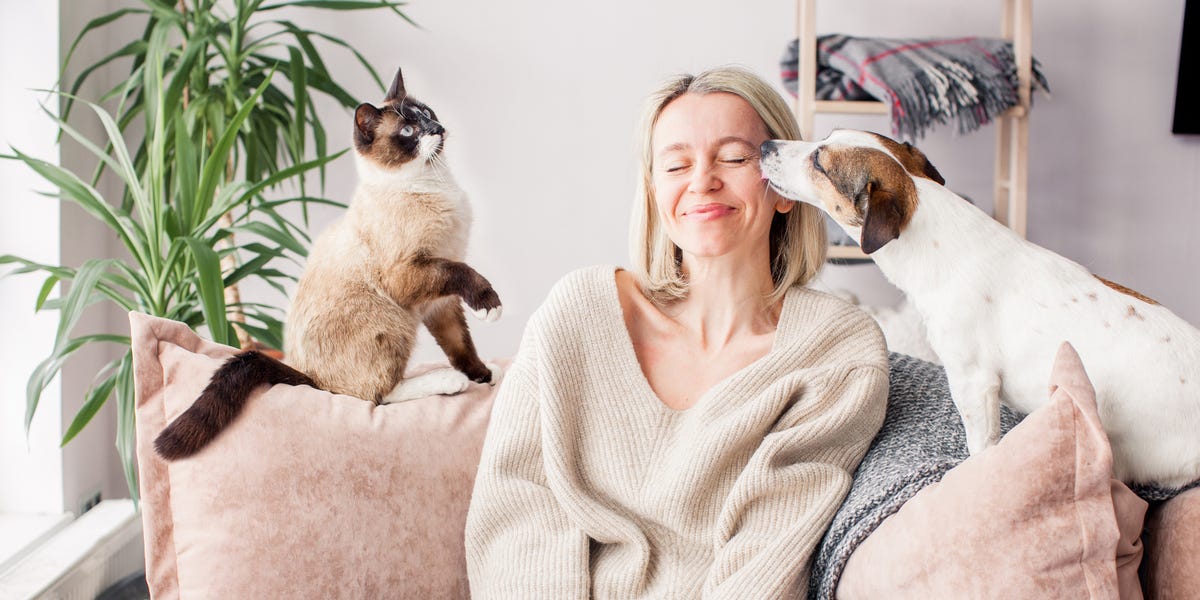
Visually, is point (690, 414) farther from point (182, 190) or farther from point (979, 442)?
point (182, 190)

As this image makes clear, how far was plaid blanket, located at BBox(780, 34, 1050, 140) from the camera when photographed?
2186 mm

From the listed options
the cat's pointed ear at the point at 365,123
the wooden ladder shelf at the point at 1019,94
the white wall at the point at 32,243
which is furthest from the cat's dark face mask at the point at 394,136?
the wooden ladder shelf at the point at 1019,94

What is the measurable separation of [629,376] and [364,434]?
39cm

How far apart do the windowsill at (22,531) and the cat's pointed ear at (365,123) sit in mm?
1249

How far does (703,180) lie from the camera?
1.29 m

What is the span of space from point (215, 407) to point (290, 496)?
0.51 feet

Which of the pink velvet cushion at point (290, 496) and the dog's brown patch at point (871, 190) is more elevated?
the dog's brown patch at point (871, 190)

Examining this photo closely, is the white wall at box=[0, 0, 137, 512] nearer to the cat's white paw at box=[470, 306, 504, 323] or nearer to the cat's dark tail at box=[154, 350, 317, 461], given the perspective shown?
the cat's dark tail at box=[154, 350, 317, 461]

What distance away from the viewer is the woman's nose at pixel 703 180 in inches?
50.8

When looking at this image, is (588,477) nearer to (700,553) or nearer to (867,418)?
(700,553)

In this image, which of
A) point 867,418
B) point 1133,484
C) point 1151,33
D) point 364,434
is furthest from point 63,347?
point 1151,33

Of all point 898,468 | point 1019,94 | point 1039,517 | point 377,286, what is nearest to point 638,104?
point 1019,94

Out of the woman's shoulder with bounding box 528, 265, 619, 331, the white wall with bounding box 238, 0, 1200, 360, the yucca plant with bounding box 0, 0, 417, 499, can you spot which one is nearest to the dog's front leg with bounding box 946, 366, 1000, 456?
the woman's shoulder with bounding box 528, 265, 619, 331

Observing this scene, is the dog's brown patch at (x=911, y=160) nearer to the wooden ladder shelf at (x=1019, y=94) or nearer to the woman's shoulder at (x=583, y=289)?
the woman's shoulder at (x=583, y=289)
